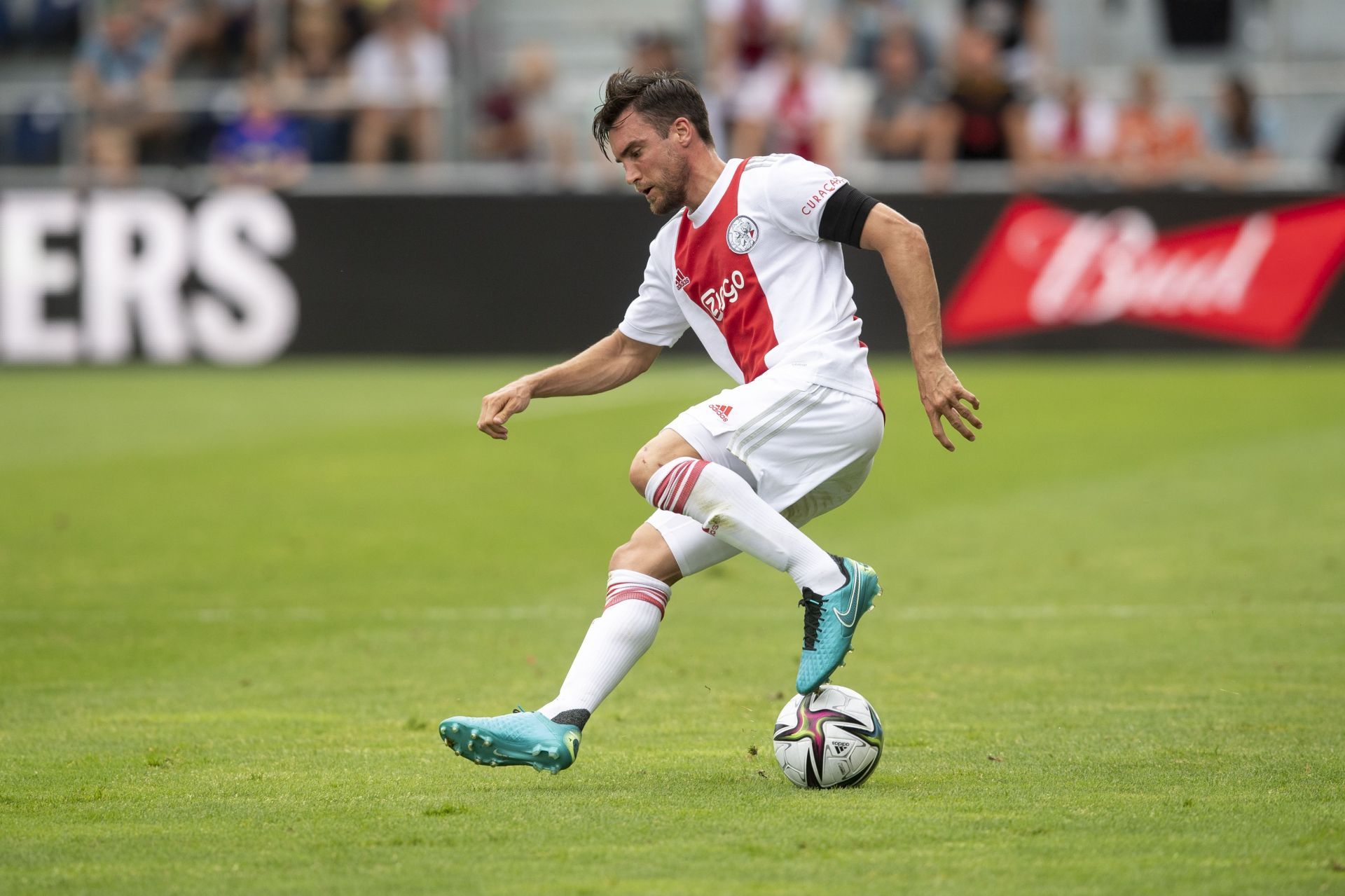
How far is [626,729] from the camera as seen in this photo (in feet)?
19.0

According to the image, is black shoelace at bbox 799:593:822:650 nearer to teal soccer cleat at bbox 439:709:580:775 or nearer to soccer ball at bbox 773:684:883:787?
soccer ball at bbox 773:684:883:787

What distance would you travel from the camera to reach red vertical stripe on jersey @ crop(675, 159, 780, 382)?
5199mm

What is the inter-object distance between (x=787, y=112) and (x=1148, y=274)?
405 cm

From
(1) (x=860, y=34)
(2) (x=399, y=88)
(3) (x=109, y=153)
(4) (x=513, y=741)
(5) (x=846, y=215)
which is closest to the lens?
(4) (x=513, y=741)

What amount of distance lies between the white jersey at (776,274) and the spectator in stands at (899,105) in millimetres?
14592

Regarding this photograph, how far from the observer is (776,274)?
204 inches

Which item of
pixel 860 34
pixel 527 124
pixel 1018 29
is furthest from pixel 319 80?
pixel 1018 29

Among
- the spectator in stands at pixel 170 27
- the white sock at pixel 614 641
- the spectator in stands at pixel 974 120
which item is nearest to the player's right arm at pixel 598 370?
the white sock at pixel 614 641

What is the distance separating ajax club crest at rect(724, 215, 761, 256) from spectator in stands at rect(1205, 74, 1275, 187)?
1476 centimetres

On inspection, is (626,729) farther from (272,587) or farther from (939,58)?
(939,58)

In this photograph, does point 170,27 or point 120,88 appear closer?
point 120,88

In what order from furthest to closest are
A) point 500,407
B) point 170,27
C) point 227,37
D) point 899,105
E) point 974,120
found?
1. point 227,37
2. point 170,27
3. point 899,105
4. point 974,120
5. point 500,407

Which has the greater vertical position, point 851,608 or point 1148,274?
point 851,608

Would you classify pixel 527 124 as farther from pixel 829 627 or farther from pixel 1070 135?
pixel 829 627
